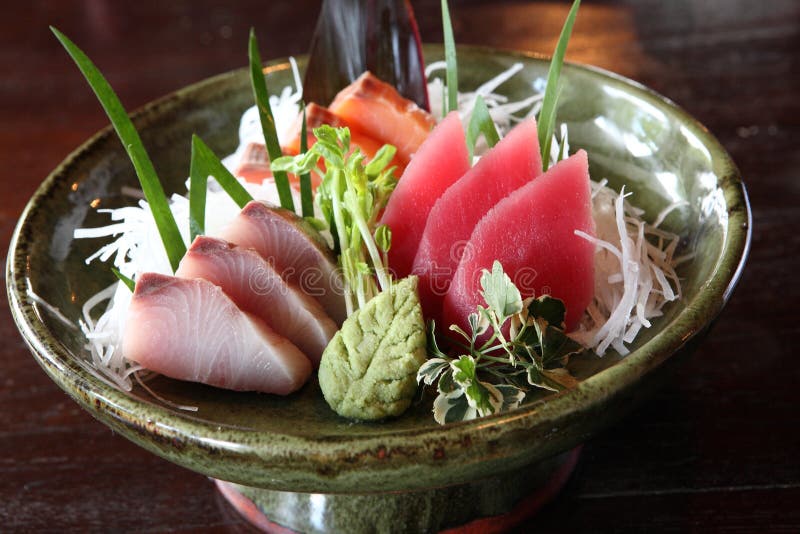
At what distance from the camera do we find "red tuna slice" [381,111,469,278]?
4.92 ft

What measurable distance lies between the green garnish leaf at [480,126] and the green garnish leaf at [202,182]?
0.44 m

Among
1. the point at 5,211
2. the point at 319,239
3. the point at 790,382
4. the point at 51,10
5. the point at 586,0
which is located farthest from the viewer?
the point at 51,10

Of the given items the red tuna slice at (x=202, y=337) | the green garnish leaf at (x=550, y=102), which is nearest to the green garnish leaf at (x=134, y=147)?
the red tuna slice at (x=202, y=337)

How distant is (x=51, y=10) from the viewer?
3.65 meters

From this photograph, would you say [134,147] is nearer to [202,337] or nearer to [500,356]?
[202,337]

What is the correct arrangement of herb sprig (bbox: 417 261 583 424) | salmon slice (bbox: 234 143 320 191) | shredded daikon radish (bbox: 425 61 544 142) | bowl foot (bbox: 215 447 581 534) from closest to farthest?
herb sprig (bbox: 417 261 583 424) < bowl foot (bbox: 215 447 581 534) < salmon slice (bbox: 234 143 320 191) < shredded daikon radish (bbox: 425 61 544 142)

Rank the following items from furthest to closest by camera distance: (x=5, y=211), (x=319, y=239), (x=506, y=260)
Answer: (x=5, y=211) < (x=319, y=239) < (x=506, y=260)

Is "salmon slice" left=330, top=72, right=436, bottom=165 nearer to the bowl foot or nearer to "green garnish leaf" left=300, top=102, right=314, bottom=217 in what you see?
"green garnish leaf" left=300, top=102, right=314, bottom=217

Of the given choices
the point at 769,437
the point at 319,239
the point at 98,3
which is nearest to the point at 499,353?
the point at 319,239

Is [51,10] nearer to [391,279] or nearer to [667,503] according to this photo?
[391,279]

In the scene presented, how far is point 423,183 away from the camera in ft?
4.91

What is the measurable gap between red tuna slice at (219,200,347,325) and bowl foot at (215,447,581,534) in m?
0.33

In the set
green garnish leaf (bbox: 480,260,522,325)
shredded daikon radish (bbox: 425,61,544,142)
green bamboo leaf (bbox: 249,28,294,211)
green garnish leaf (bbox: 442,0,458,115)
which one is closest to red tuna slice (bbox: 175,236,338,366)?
green bamboo leaf (bbox: 249,28,294,211)

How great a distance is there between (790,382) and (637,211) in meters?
0.44
